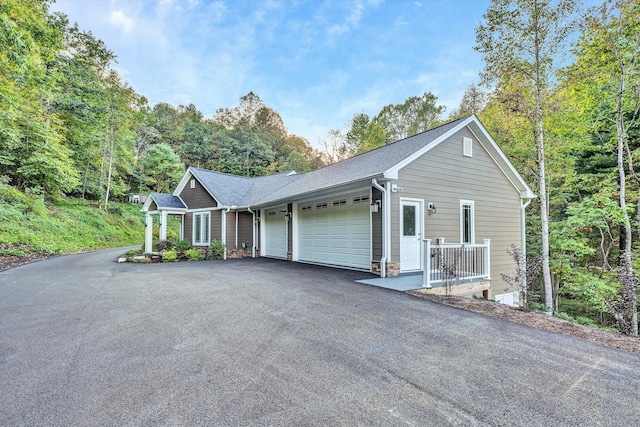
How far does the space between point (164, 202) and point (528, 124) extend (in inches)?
577

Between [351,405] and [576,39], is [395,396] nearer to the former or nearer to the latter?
[351,405]

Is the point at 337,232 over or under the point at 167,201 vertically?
under

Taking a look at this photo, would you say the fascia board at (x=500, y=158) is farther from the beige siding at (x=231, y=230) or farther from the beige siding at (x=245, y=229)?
the beige siding at (x=231, y=230)

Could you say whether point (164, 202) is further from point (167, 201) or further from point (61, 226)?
point (61, 226)

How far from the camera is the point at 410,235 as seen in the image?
7723 mm

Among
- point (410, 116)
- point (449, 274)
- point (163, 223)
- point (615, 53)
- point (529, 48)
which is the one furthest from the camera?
point (410, 116)

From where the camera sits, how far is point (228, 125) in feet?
115

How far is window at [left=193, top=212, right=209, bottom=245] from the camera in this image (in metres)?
13.3

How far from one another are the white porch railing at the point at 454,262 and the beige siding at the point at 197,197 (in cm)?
996

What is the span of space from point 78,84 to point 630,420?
72.4ft

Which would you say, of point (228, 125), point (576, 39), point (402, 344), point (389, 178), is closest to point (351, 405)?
point (402, 344)

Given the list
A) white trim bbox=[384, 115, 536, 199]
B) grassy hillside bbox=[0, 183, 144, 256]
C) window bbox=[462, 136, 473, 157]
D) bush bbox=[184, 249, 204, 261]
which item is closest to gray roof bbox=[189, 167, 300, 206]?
bush bbox=[184, 249, 204, 261]

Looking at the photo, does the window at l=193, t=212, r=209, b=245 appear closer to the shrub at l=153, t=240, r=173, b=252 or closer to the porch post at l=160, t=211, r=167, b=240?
the shrub at l=153, t=240, r=173, b=252

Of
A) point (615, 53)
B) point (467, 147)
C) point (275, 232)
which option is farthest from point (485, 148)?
point (275, 232)
